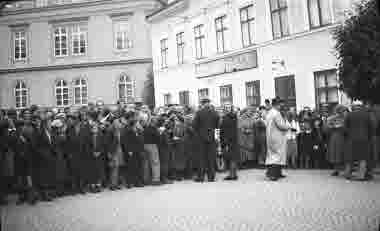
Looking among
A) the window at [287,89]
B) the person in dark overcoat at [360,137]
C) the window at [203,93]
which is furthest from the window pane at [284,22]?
the person in dark overcoat at [360,137]

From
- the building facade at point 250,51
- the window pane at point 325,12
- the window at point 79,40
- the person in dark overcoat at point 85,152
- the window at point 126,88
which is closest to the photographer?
the person in dark overcoat at point 85,152

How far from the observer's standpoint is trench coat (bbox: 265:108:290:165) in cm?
1128

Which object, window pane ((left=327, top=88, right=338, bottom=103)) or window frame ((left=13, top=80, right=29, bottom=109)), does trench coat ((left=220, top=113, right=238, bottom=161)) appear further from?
window frame ((left=13, top=80, right=29, bottom=109))

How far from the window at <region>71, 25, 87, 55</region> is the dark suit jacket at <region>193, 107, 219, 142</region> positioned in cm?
2928

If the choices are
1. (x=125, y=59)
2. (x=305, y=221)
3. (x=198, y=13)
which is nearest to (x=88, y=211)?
(x=305, y=221)

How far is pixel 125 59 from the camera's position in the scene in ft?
126

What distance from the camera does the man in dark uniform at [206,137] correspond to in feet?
38.8

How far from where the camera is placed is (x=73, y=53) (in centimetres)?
3947

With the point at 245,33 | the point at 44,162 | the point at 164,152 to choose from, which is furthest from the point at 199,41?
the point at 44,162

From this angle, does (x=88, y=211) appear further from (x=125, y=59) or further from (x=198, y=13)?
(x=125, y=59)

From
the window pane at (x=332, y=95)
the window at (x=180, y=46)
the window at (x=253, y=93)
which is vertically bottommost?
the window pane at (x=332, y=95)

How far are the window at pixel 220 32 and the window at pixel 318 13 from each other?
19.2 ft

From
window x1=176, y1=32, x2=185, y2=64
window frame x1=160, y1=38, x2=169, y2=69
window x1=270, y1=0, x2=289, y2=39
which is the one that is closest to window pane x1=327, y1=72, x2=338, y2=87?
window x1=270, y1=0, x2=289, y2=39

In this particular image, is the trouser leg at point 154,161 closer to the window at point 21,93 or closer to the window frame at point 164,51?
the window frame at point 164,51
